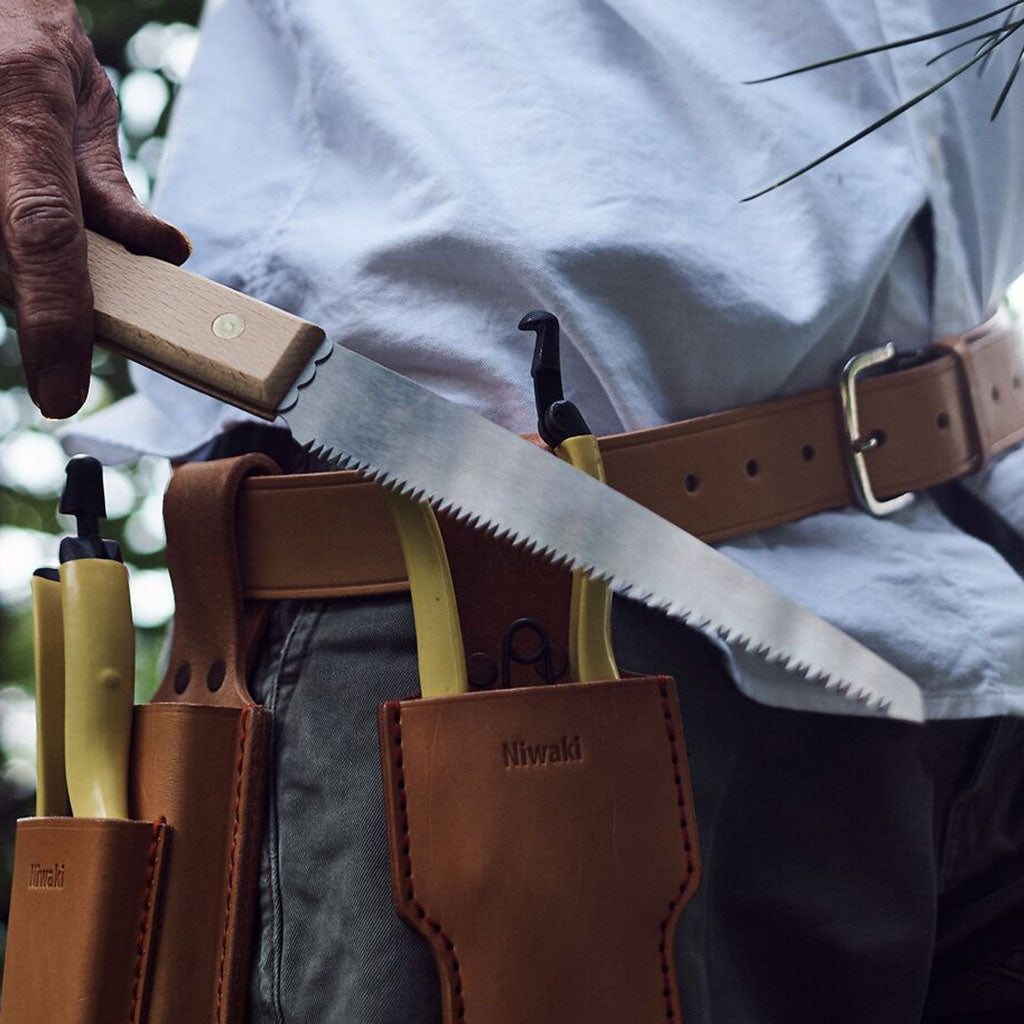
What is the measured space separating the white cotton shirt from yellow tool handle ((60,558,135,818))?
19 centimetres

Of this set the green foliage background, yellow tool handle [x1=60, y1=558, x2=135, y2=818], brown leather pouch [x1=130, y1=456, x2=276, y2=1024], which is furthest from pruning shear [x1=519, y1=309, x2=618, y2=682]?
the green foliage background

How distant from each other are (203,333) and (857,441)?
54 centimetres

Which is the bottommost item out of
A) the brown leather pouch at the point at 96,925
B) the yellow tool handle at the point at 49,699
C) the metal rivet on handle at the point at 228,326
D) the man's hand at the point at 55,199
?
the brown leather pouch at the point at 96,925

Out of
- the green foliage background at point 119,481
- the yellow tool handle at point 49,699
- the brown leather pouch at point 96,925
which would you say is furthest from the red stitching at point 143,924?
the green foliage background at point 119,481

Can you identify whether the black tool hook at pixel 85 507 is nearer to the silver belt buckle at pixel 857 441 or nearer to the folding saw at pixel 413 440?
the folding saw at pixel 413 440

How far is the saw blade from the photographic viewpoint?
82 centimetres

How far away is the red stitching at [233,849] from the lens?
2.85 ft

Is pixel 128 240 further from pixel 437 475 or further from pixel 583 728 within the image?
pixel 583 728

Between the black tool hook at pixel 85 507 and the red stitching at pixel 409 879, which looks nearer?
the red stitching at pixel 409 879

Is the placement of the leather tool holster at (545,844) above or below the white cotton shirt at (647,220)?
below

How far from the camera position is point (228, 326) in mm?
817

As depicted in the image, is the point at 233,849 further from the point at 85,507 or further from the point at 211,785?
the point at 85,507

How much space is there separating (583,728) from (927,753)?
0.35 metres

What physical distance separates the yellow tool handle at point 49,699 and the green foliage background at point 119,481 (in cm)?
223
